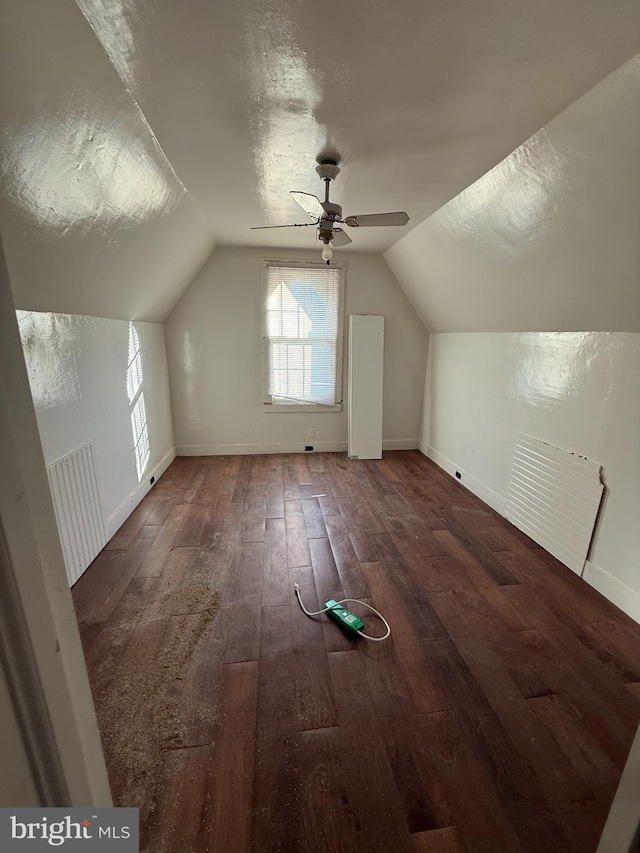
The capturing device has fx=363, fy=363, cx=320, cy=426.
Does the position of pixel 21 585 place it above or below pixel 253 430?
above

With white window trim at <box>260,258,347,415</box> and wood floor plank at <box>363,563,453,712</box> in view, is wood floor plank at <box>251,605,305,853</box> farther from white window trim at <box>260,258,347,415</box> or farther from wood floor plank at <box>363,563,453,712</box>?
white window trim at <box>260,258,347,415</box>

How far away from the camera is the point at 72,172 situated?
60.2 inches

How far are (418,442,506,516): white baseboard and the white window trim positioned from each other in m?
1.29

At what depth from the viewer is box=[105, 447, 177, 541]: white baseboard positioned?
2776 mm

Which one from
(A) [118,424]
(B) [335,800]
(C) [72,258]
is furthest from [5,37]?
(B) [335,800]

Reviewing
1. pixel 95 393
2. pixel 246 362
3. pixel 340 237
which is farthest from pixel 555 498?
pixel 246 362

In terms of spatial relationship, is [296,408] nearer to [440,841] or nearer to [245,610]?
[245,610]

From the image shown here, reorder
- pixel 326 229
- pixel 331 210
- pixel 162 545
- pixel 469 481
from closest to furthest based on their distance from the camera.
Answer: pixel 331 210
pixel 326 229
pixel 162 545
pixel 469 481

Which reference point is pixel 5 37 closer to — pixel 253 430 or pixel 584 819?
pixel 584 819

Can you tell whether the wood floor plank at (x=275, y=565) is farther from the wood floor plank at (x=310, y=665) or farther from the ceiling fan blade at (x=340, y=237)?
the ceiling fan blade at (x=340, y=237)

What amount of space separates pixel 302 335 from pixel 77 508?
9.87 ft

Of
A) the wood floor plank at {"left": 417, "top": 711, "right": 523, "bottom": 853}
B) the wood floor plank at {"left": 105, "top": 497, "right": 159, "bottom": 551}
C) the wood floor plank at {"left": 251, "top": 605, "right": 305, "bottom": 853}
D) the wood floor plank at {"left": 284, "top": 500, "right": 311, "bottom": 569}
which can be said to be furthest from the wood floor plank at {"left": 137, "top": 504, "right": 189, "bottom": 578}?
the wood floor plank at {"left": 417, "top": 711, "right": 523, "bottom": 853}

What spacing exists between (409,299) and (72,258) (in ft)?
11.9

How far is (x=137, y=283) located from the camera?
2855 millimetres
